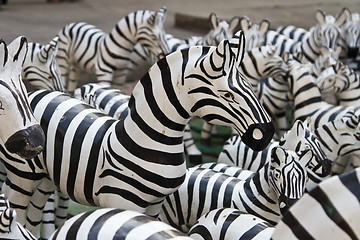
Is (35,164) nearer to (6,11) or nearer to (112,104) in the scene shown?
(112,104)

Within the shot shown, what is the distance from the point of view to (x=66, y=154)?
118 inches

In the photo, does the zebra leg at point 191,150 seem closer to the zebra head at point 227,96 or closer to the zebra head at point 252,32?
the zebra head at point 252,32

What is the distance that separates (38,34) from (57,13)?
1915mm

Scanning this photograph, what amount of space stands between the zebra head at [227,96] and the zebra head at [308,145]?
849 millimetres

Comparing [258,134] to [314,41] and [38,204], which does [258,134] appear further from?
[314,41]

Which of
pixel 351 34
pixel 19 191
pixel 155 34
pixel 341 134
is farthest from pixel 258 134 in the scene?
pixel 351 34

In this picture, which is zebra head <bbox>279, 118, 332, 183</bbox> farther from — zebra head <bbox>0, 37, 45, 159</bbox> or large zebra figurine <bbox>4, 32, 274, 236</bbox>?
zebra head <bbox>0, 37, 45, 159</bbox>

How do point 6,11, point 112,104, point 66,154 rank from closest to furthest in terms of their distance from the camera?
point 66,154, point 112,104, point 6,11

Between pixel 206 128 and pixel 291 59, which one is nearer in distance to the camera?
pixel 291 59

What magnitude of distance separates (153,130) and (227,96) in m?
0.35

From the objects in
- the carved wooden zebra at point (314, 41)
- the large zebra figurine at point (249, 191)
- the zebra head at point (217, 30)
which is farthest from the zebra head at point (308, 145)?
the carved wooden zebra at point (314, 41)

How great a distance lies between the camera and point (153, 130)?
109 inches

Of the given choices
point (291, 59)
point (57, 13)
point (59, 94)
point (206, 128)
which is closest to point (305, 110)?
point (291, 59)

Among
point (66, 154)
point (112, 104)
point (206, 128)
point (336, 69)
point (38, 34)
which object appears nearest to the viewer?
point (66, 154)
